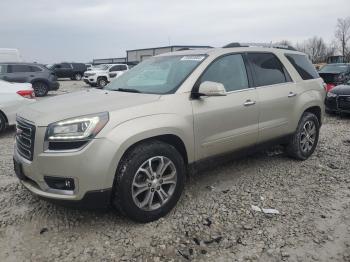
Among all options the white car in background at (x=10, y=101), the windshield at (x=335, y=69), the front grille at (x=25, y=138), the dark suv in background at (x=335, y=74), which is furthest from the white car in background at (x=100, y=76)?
the front grille at (x=25, y=138)

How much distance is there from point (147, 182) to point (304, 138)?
3.10m

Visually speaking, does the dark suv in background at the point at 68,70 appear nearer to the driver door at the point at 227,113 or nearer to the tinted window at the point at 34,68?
the tinted window at the point at 34,68

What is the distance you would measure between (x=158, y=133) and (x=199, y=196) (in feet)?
3.84

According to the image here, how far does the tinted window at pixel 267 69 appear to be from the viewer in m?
4.73

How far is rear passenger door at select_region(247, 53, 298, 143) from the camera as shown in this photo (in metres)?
4.69

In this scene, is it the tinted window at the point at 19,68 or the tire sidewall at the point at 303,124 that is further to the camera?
the tinted window at the point at 19,68

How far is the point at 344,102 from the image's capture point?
31.6ft

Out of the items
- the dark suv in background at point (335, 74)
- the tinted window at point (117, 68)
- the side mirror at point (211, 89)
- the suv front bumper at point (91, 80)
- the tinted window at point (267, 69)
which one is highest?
the tinted window at point (117, 68)

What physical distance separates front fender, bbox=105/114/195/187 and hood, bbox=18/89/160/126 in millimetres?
206

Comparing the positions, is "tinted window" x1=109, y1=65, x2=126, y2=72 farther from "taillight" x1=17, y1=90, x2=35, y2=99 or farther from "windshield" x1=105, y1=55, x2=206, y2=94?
"windshield" x1=105, y1=55, x2=206, y2=94

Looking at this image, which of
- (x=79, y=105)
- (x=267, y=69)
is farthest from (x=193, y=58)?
(x=79, y=105)

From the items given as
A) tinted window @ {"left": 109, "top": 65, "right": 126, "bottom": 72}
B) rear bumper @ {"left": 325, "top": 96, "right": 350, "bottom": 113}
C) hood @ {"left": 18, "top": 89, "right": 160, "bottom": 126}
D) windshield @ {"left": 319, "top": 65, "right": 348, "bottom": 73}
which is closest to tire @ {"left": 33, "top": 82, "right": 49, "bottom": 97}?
tinted window @ {"left": 109, "top": 65, "right": 126, "bottom": 72}

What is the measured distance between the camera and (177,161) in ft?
12.2

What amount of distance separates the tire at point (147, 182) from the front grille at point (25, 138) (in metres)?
0.85
